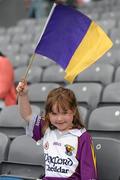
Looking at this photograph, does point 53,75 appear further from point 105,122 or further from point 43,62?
point 105,122

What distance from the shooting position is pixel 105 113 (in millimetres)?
3242

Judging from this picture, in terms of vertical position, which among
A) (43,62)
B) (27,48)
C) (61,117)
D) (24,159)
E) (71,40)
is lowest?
(24,159)

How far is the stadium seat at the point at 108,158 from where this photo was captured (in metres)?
2.66

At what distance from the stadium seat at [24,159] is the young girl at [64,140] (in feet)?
1.10

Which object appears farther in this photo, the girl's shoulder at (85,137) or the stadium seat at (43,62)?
the stadium seat at (43,62)

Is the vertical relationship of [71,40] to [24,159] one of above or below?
above

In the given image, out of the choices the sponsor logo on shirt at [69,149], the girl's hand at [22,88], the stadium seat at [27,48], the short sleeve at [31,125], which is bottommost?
the sponsor logo on shirt at [69,149]

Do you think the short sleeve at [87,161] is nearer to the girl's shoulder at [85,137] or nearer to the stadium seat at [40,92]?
the girl's shoulder at [85,137]

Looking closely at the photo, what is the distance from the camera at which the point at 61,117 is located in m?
2.41

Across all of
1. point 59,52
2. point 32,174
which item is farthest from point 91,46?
point 32,174

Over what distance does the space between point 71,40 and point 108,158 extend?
0.80 metres

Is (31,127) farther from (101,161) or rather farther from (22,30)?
(22,30)

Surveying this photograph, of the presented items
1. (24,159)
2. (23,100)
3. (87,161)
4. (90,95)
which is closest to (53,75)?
(90,95)

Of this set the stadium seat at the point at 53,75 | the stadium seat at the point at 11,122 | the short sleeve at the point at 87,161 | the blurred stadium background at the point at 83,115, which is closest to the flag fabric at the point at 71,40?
the short sleeve at the point at 87,161
